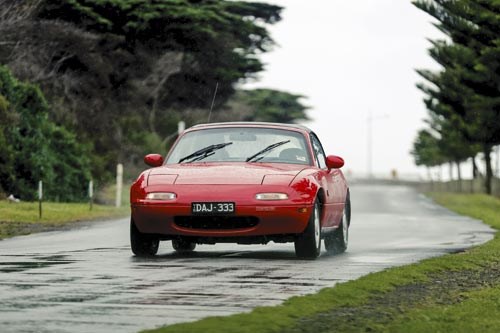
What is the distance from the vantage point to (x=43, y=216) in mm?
28484

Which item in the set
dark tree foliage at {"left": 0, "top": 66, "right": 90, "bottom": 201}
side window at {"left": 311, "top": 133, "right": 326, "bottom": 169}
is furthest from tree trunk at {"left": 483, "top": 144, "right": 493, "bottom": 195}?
side window at {"left": 311, "top": 133, "right": 326, "bottom": 169}

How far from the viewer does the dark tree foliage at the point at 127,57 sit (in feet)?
147

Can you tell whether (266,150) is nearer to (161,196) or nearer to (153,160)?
(153,160)

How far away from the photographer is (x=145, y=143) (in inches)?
2172

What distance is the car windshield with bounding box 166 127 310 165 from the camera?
574 inches

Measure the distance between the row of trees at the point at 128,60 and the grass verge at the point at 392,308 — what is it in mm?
27102

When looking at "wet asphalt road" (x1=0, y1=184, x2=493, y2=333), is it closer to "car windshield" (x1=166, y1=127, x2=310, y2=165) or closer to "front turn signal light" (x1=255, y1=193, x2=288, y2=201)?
"front turn signal light" (x1=255, y1=193, x2=288, y2=201)

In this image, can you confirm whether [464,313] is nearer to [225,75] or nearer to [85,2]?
[85,2]

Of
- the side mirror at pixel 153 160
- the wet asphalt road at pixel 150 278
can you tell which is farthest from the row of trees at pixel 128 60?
the side mirror at pixel 153 160

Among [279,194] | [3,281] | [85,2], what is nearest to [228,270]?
[279,194]

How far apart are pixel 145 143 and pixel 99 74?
282 inches

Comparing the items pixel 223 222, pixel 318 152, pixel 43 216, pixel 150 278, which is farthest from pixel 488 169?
pixel 150 278

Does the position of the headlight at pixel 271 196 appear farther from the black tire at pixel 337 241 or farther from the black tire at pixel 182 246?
the black tire at pixel 337 241

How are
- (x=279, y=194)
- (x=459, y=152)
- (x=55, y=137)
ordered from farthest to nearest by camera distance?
(x=459, y=152), (x=55, y=137), (x=279, y=194)
